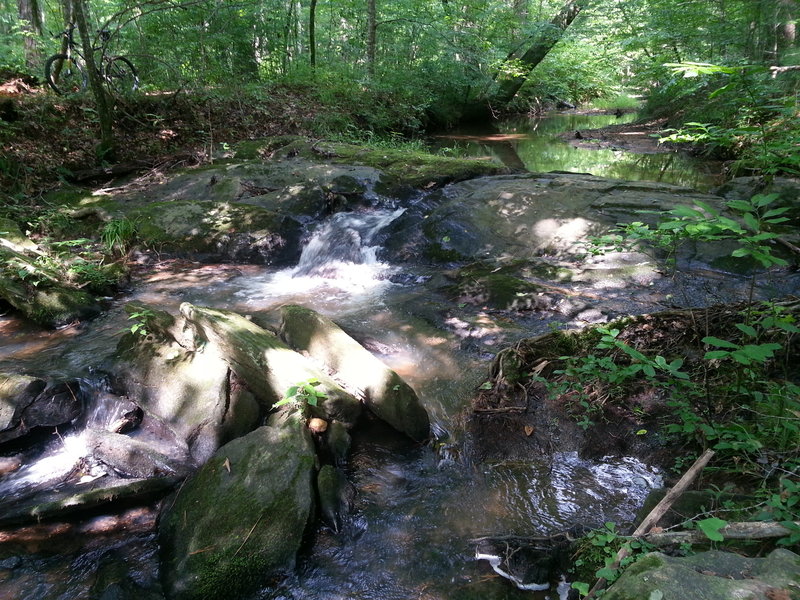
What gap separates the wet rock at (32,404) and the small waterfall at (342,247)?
373cm

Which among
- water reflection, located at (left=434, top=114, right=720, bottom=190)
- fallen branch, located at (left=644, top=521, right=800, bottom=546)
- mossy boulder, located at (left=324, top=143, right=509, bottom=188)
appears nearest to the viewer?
fallen branch, located at (left=644, top=521, right=800, bottom=546)

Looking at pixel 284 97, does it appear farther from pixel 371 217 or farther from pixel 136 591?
pixel 136 591

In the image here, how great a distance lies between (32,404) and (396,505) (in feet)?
9.33

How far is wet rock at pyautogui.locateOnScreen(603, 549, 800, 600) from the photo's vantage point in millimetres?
1348

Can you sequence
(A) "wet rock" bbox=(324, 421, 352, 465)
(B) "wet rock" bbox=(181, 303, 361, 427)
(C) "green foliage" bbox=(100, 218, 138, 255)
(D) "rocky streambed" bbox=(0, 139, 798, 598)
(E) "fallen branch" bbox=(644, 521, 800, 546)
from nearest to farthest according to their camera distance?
(E) "fallen branch" bbox=(644, 521, 800, 546)
(D) "rocky streambed" bbox=(0, 139, 798, 598)
(A) "wet rock" bbox=(324, 421, 352, 465)
(B) "wet rock" bbox=(181, 303, 361, 427)
(C) "green foliage" bbox=(100, 218, 138, 255)

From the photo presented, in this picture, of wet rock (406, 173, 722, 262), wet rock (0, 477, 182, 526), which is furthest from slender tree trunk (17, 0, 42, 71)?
wet rock (0, 477, 182, 526)

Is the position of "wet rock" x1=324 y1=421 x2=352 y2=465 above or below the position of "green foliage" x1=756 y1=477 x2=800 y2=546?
below

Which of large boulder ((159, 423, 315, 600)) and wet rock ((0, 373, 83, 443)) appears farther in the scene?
wet rock ((0, 373, 83, 443))

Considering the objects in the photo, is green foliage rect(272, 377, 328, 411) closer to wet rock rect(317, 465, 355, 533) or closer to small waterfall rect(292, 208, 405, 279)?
wet rock rect(317, 465, 355, 533)

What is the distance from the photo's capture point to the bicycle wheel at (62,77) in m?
9.12

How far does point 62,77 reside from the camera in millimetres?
10219

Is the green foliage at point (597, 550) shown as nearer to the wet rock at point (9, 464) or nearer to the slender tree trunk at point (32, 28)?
the wet rock at point (9, 464)

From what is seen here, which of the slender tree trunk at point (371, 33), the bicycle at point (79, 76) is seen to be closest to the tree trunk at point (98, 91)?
the bicycle at point (79, 76)

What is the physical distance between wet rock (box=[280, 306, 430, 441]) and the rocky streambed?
19 millimetres
